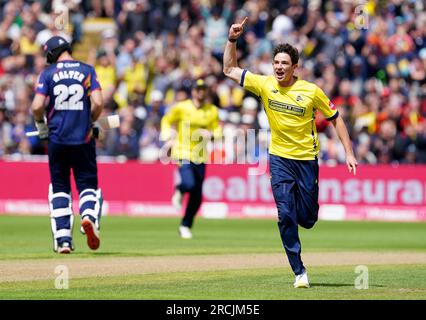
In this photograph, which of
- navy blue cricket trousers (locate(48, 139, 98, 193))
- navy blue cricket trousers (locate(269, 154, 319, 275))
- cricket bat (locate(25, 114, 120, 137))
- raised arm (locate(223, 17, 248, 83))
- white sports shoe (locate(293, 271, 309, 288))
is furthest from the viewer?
cricket bat (locate(25, 114, 120, 137))

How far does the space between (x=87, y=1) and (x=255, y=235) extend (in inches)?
562

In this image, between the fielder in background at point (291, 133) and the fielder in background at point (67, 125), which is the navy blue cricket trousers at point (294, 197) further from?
the fielder in background at point (67, 125)

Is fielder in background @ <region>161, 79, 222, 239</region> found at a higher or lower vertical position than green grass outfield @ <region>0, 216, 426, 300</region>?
higher

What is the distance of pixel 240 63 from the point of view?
105ft

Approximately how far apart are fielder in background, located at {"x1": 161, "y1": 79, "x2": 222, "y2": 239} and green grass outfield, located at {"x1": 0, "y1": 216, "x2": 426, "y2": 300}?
30.0 inches

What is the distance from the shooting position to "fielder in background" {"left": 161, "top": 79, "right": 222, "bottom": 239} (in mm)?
21547

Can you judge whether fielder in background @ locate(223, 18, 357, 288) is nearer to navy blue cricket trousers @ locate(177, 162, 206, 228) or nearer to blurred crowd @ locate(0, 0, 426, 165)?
navy blue cricket trousers @ locate(177, 162, 206, 228)

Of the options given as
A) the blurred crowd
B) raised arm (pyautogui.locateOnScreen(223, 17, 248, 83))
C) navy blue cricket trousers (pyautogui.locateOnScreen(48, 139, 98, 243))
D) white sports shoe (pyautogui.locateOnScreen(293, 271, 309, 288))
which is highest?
the blurred crowd

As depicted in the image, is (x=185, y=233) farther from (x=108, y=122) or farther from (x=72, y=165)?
(x=72, y=165)

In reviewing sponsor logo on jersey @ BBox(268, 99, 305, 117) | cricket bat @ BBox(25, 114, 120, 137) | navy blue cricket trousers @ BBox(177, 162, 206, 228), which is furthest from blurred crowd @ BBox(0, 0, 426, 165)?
sponsor logo on jersey @ BBox(268, 99, 305, 117)

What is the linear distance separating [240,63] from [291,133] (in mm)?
18682

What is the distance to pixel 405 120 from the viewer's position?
30.2 m

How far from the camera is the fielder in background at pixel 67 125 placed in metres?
16.2
